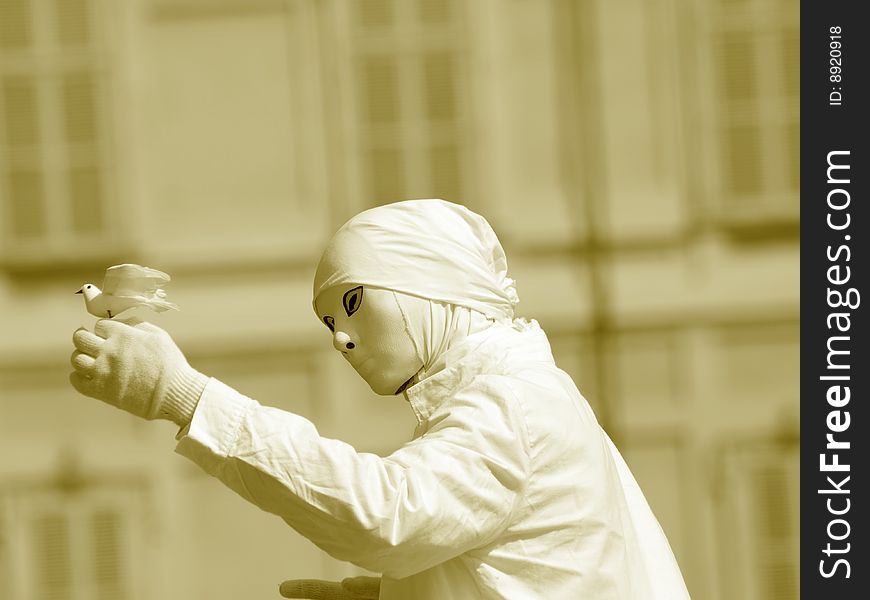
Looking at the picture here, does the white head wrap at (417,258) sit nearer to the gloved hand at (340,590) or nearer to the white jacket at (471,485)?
the white jacket at (471,485)

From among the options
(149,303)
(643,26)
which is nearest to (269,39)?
(643,26)

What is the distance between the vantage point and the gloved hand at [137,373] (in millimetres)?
1925

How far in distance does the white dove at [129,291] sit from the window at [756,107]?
628cm

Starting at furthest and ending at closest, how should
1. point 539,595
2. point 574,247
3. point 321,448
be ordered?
point 574,247 < point 539,595 < point 321,448

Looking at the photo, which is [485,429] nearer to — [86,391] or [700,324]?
[86,391]

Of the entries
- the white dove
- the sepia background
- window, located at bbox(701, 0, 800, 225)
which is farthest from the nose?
window, located at bbox(701, 0, 800, 225)

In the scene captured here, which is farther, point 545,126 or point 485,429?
point 545,126

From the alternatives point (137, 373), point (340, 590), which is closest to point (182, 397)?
point (137, 373)

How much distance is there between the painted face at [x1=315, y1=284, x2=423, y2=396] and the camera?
2094 mm

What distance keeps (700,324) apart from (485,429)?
20.1 ft

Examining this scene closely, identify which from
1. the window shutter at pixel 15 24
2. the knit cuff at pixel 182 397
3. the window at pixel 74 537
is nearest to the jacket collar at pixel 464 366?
the knit cuff at pixel 182 397

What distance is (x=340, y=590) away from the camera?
7.59 feet

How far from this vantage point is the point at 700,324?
7949 mm

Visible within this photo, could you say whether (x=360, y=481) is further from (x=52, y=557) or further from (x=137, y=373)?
(x=52, y=557)
